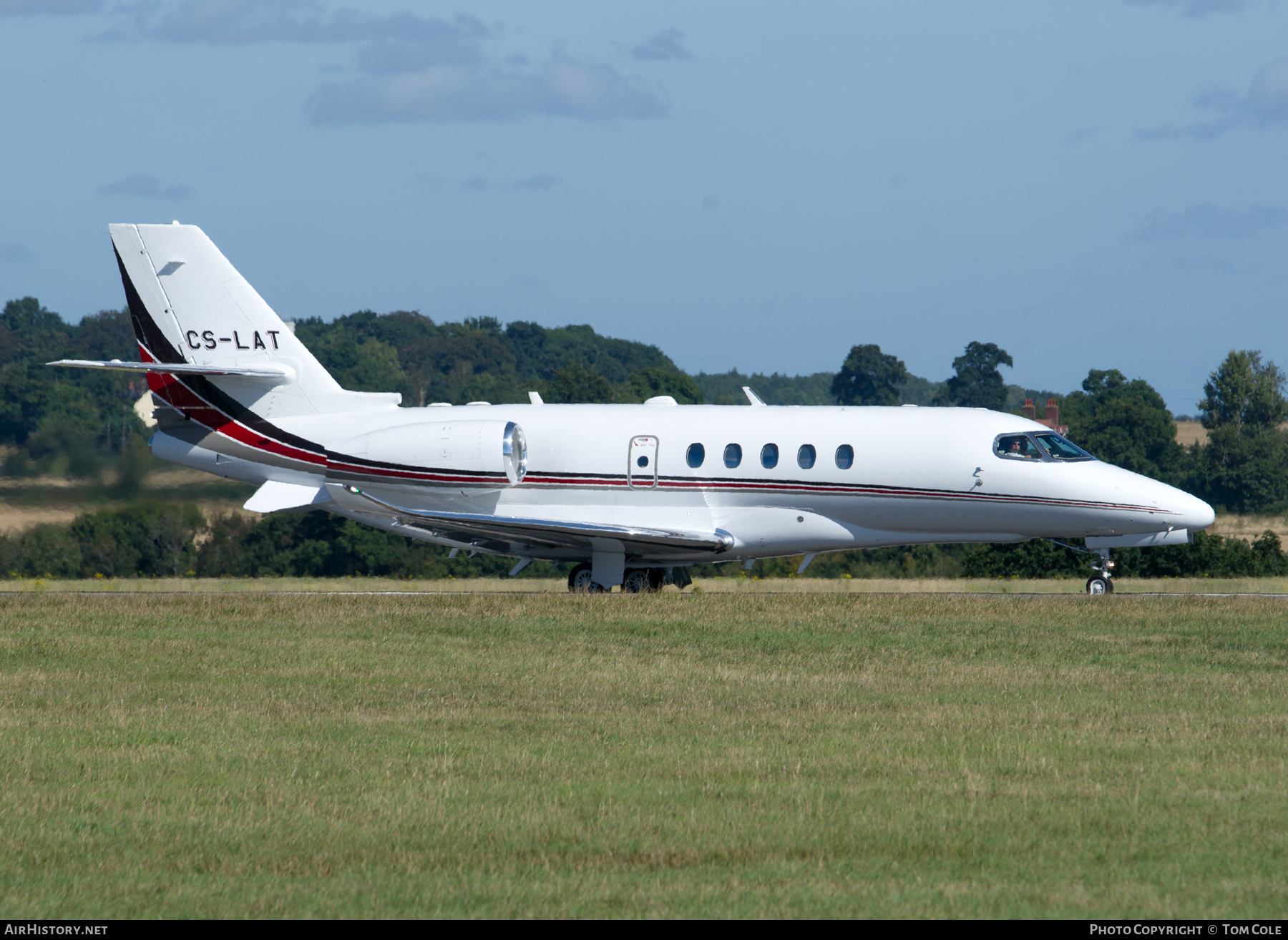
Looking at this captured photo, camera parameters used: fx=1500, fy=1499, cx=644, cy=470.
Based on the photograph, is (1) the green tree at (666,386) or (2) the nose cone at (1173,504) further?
(1) the green tree at (666,386)

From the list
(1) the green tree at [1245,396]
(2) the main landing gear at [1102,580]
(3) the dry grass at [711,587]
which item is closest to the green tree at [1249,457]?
(1) the green tree at [1245,396]

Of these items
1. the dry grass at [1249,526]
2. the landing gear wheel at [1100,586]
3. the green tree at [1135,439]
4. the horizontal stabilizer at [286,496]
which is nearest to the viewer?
the landing gear wheel at [1100,586]

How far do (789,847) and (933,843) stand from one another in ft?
2.83

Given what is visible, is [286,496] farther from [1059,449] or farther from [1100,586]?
[1100,586]

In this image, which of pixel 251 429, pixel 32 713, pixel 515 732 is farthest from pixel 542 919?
pixel 251 429

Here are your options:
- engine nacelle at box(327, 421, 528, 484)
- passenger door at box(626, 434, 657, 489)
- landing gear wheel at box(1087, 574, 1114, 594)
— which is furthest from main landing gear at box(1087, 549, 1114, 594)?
engine nacelle at box(327, 421, 528, 484)

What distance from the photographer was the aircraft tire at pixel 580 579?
87.3 ft

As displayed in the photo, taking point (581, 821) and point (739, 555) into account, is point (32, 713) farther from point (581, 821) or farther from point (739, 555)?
point (739, 555)

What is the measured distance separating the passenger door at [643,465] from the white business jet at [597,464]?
32 mm

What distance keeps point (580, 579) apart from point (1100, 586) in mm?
9032

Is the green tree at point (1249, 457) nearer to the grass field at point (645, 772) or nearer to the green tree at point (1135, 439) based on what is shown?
the green tree at point (1135, 439)

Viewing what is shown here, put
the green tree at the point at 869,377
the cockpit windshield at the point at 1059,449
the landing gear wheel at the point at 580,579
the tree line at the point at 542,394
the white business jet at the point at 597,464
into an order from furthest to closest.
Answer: the green tree at the point at 869,377
the tree line at the point at 542,394
the landing gear wheel at the point at 580,579
the cockpit windshield at the point at 1059,449
the white business jet at the point at 597,464

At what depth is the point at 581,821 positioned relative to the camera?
9.53m

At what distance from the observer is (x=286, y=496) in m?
27.6
